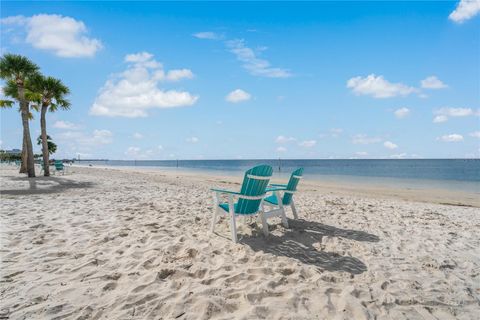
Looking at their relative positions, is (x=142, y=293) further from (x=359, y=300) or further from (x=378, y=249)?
(x=378, y=249)

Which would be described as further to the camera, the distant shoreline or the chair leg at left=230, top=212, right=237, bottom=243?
the distant shoreline

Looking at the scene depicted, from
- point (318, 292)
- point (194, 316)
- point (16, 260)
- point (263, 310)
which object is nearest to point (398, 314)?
point (318, 292)

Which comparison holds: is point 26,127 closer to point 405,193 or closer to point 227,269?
point 227,269

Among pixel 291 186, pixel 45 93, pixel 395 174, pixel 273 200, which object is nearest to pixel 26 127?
pixel 45 93

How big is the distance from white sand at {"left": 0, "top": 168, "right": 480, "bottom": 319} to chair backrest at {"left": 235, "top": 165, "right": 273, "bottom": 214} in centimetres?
45

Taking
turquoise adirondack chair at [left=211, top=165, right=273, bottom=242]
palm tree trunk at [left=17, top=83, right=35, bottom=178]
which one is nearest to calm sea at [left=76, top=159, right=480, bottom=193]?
turquoise adirondack chair at [left=211, top=165, right=273, bottom=242]

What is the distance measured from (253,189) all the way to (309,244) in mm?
1110

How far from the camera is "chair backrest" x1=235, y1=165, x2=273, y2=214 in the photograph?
4219 millimetres

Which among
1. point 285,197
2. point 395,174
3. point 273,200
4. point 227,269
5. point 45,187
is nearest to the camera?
point 227,269

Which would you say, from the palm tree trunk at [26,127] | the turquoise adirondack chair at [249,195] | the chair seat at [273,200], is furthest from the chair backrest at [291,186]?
the palm tree trunk at [26,127]

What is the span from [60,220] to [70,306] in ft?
10.3

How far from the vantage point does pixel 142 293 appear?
265cm

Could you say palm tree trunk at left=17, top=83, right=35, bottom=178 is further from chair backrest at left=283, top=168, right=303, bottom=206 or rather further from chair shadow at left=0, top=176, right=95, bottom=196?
chair backrest at left=283, top=168, right=303, bottom=206

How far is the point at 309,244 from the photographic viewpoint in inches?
A: 169
